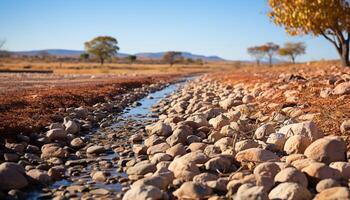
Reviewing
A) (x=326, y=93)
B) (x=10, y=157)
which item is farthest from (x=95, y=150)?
(x=326, y=93)

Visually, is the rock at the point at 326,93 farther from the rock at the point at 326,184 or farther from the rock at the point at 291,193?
the rock at the point at 291,193

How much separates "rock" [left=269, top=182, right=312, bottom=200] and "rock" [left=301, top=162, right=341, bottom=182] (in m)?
0.55

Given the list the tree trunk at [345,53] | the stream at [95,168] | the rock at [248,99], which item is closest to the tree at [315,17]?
the tree trunk at [345,53]

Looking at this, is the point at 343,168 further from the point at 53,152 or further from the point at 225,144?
the point at 53,152

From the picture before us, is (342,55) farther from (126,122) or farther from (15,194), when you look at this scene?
(15,194)

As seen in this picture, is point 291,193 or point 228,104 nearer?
point 291,193

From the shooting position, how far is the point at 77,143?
26.8 feet

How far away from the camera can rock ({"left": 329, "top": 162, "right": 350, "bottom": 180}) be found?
510 centimetres

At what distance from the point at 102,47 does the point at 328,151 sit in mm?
Answer: 87494

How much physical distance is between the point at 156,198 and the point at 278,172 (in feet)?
5.47

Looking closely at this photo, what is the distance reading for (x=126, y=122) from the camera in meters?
11.9

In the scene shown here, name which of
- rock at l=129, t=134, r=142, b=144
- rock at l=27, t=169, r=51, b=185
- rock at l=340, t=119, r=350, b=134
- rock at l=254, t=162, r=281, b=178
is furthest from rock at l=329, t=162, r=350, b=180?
rock at l=129, t=134, r=142, b=144

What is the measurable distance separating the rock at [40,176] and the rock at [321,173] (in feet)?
11.7

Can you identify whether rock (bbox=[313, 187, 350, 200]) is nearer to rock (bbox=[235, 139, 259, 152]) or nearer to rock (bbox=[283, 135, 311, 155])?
rock (bbox=[283, 135, 311, 155])
